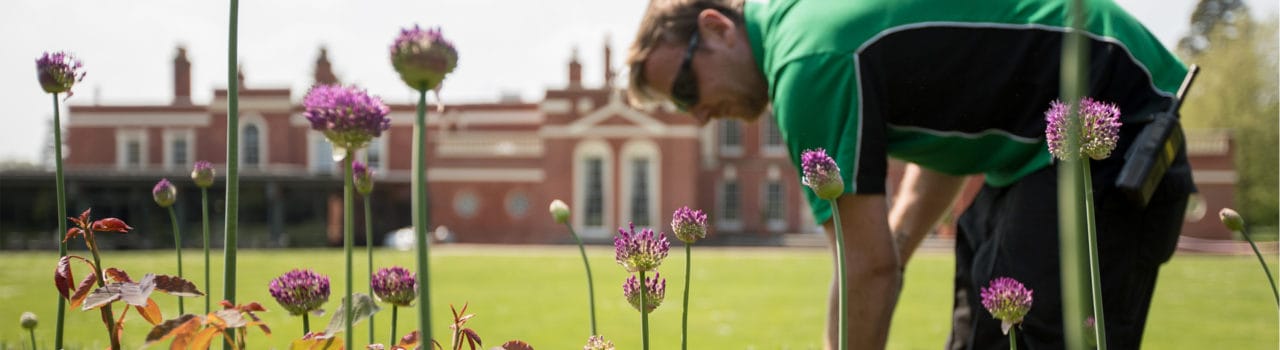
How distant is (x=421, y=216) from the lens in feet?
1.52

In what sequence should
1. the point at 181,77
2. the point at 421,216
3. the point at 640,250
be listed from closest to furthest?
1. the point at 421,216
2. the point at 640,250
3. the point at 181,77

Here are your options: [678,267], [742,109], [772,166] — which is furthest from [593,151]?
[742,109]

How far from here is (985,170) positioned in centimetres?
167

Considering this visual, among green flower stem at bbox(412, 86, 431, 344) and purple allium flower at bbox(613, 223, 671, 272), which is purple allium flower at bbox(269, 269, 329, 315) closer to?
purple allium flower at bbox(613, 223, 671, 272)

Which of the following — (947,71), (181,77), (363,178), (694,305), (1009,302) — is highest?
(181,77)

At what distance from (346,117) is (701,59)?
4.38 ft

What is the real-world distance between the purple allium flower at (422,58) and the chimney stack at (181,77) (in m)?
32.8

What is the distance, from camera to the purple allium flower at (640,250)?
0.80 m

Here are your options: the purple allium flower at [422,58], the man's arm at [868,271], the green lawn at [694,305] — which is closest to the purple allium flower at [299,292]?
the purple allium flower at [422,58]

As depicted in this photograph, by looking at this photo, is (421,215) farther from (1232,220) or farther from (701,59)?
(701,59)

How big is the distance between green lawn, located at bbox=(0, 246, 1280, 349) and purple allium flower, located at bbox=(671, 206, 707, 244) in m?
1.92

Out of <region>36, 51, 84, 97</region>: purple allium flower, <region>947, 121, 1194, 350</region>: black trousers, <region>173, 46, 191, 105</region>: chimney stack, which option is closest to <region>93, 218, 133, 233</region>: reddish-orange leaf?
<region>36, 51, 84, 97</region>: purple allium flower

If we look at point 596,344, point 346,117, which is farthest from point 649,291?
A: point 346,117

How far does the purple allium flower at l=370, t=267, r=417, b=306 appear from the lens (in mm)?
821
